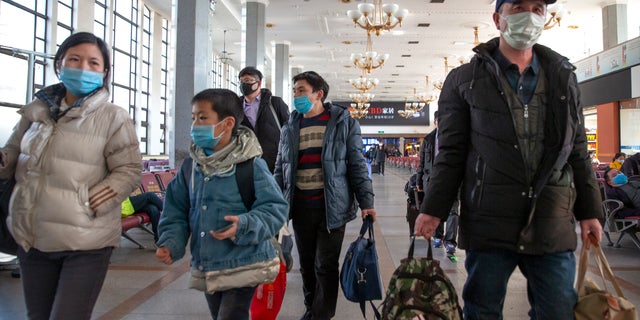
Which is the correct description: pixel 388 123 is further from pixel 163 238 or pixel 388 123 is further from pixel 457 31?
pixel 163 238

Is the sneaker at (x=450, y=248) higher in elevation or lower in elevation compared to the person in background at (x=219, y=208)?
lower

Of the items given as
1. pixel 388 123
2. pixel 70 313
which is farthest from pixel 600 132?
pixel 388 123

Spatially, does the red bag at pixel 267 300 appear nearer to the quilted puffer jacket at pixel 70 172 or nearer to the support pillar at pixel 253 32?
the quilted puffer jacket at pixel 70 172

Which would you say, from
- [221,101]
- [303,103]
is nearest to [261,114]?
[303,103]

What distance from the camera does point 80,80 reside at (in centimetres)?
202

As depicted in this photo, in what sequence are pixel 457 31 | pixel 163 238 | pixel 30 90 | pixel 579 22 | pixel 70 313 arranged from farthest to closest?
pixel 457 31 → pixel 579 22 → pixel 30 90 → pixel 163 238 → pixel 70 313

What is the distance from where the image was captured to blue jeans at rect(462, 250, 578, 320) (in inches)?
69.0

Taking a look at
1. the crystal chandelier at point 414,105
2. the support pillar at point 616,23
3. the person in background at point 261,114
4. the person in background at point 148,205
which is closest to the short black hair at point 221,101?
the person in background at point 261,114

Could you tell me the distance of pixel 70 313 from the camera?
183 cm

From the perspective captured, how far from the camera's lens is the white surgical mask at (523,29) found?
6.12 ft

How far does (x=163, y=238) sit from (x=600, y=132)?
21.3 metres

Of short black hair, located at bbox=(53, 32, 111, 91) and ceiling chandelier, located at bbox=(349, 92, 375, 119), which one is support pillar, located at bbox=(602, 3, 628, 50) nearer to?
ceiling chandelier, located at bbox=(349, 92, 375, 119)

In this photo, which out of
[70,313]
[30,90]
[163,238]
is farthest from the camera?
[30,90]

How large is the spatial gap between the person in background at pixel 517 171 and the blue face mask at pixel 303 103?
1.40 metres
